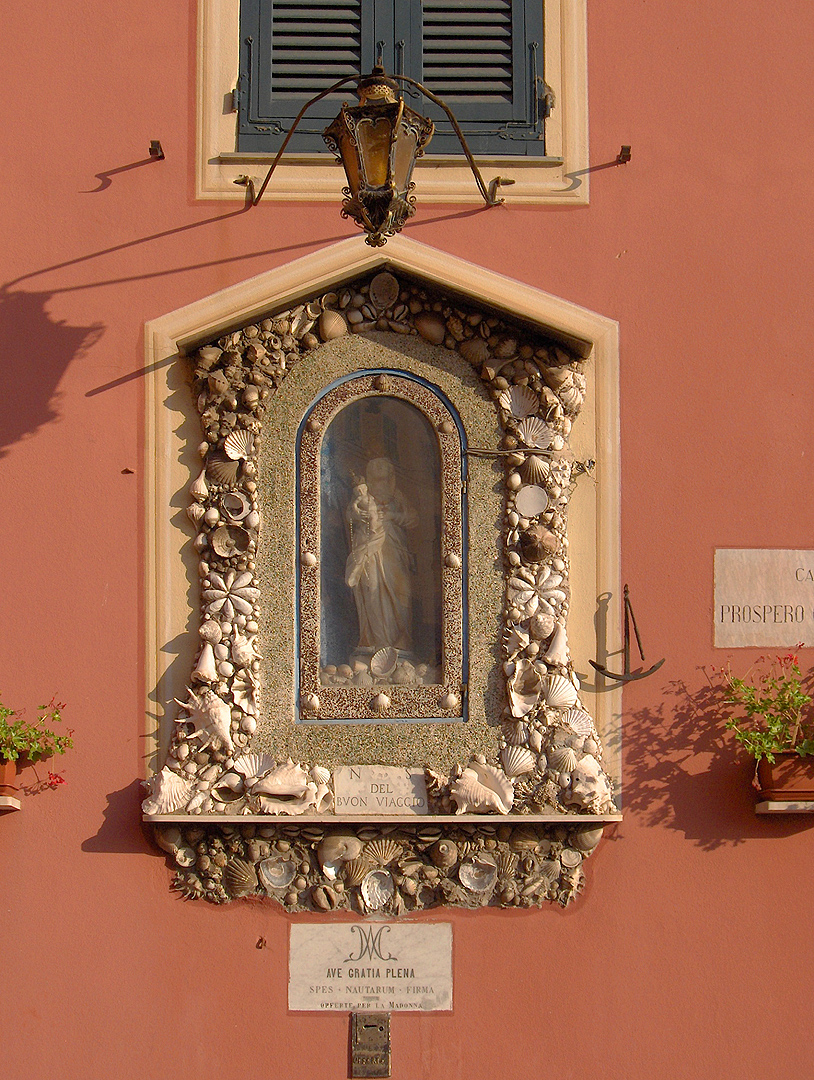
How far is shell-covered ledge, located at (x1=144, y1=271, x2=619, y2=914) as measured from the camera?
16.6 ft

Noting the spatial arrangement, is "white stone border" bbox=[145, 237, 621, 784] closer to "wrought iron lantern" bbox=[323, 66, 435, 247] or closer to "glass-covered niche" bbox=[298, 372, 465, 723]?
"glass-covered niche" bbox=[298, 372, 465, 723]

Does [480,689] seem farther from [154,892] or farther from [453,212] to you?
[453,212]

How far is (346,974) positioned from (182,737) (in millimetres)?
1014

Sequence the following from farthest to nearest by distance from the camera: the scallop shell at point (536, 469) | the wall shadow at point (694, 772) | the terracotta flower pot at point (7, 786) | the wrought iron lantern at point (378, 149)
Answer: the scallop shell at point (536, 469) < the wall shadow at point (694, 772) < the terracotta flower pot at point (7, 786) < the wrought iron lantern at point (378, 149)

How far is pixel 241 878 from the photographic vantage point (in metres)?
5.05

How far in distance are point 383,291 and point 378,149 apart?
3.09ft

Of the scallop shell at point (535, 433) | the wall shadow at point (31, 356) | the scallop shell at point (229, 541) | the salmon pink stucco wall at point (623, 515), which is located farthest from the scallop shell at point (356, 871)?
the wall shadow at point (31, 356)

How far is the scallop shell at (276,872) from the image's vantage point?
5.07 meters

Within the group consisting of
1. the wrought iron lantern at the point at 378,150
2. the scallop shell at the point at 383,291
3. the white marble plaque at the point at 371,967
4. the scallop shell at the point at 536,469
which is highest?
the wrought iron lantern at the point at 378,150

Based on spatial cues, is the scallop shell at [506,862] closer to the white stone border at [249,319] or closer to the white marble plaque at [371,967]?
the white marble plaque at [371,967]

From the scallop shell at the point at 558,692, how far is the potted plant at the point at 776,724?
0.58m

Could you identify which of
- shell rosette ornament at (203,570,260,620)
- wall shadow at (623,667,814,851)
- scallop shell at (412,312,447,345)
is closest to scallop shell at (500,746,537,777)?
wall shadow at (623,667,814,851)

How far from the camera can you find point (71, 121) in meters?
5.59

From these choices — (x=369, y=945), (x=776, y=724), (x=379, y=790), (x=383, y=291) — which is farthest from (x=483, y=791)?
(x=383, y=291)
